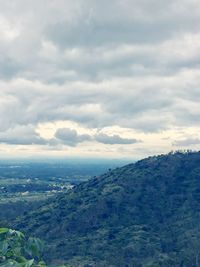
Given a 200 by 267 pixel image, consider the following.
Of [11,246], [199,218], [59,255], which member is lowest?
[59,255]

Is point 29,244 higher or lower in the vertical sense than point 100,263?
higher

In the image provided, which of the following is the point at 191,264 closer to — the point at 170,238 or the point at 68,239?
the point at 170,238

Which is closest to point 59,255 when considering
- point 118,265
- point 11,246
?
point 118,265

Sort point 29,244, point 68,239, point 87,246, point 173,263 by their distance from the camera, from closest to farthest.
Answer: point 29,244 → point 173,263 → point 87,246 → point 68,239

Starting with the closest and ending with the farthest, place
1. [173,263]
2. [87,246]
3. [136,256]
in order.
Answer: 1. [173,263]
2. [136,256]
3. [87,246]

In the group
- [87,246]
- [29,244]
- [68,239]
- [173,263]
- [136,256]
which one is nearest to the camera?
[29,244]

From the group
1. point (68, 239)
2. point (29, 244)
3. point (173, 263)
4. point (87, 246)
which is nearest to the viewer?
point (29, 244)

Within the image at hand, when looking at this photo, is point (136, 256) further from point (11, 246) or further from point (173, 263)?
point (11, 246)

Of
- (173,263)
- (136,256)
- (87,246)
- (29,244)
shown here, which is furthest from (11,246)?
(87,246)

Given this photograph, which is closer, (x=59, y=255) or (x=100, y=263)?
(x=100, y=263)
